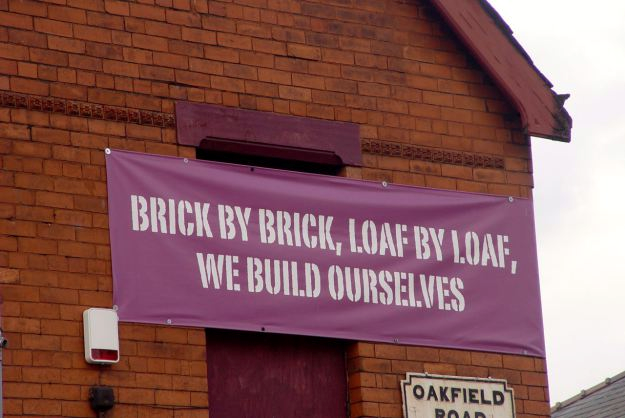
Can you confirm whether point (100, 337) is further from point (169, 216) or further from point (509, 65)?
point (509, 65)

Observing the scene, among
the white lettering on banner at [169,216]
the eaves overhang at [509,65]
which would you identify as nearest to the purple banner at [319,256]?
the white lettering on banner at [169,216]

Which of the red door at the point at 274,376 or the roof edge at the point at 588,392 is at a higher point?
the roof edge at the point at 588,392

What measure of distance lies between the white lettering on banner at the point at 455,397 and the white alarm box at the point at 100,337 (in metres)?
2.39

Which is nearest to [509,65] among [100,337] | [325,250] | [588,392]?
[325,250]

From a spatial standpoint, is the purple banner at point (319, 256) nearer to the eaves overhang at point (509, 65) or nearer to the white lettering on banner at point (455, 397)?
the white lettering on banner at point (455, 397)

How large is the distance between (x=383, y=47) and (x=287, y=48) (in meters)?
0.90

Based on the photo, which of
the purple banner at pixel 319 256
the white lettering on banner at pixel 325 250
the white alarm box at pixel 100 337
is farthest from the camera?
the white lettering on banner at pixel 325 250

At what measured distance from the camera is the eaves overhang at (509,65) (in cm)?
1359

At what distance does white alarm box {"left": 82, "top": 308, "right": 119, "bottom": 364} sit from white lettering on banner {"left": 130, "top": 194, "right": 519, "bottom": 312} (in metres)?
0.78

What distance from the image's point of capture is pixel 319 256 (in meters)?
12.6

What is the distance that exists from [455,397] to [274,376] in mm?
1470

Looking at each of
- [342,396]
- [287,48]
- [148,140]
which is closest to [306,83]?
[287,48]

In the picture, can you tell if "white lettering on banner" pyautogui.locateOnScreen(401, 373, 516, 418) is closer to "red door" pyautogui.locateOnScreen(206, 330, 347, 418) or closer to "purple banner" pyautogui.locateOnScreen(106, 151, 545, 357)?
"purple banner" pyautogui.locateOnScreen(106, 151, 545, 357)

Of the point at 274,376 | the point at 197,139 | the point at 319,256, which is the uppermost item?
the point at 197,139
